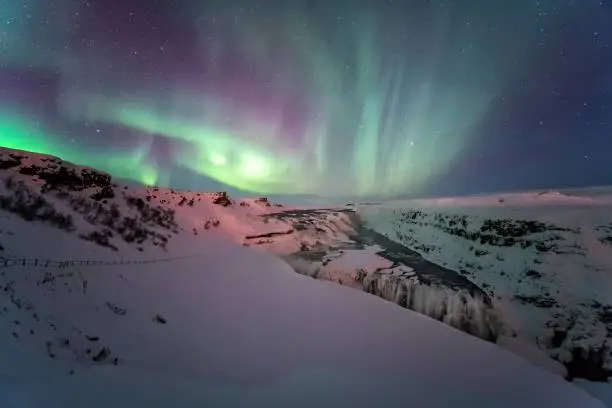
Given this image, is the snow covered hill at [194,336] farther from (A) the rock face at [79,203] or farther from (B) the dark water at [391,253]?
(B) the dark water at [391,253]

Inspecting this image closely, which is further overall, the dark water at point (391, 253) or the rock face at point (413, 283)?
the dark water at point (391, 253)

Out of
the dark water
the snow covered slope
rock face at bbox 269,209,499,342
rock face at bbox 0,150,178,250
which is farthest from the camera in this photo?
the dark water

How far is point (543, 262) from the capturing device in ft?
53.7

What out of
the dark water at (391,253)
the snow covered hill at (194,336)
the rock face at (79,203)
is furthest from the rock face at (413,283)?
the rock face at (79,203)

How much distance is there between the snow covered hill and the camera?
18.3 feet

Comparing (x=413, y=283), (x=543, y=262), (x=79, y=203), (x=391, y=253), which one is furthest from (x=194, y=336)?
(x=391, y=253)

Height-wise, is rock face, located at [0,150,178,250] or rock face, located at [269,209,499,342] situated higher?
rock face, located at [0,150,178,250]

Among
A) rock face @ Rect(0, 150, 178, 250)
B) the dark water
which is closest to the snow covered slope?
the dark water

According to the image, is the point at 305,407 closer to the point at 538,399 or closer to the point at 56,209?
the point at 538,399

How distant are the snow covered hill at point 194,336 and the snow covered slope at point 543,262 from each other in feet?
11.8

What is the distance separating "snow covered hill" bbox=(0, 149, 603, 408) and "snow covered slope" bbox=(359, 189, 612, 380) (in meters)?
3.58

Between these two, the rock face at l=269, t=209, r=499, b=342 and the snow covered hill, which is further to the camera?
the rock face at l=269, t=209, r=499, b=342

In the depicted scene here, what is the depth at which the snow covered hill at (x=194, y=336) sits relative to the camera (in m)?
5.58

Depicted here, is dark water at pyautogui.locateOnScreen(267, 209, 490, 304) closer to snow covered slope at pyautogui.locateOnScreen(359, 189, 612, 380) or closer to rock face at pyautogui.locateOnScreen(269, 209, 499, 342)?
rock face at pyautogui.locateOnScreen(269, 209, 499, 342)
